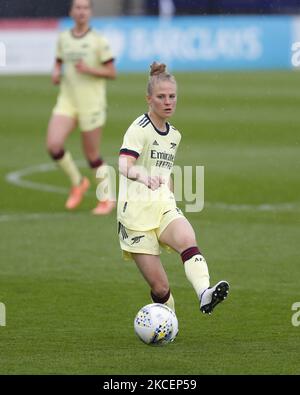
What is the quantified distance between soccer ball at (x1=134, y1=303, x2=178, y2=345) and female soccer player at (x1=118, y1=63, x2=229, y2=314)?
12.0 inches

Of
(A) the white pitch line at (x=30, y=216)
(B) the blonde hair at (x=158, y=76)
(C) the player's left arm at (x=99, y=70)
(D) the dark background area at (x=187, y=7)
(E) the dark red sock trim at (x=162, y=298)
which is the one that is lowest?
(E) the dark red sock trim at (x=162, y=298)

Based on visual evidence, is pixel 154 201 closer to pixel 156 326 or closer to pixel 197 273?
pixel 197 273

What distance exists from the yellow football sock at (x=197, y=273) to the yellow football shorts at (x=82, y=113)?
6395 millimetres

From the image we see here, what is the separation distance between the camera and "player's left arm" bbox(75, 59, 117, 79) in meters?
13.2

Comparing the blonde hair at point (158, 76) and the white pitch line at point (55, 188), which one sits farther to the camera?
the white pitch line at point (55, 188)

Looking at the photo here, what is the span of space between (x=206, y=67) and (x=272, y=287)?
23.0 meters

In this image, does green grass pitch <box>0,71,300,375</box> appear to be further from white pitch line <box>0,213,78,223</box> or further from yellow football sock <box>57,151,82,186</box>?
yellow football sock <box>57,151,82,186</box>

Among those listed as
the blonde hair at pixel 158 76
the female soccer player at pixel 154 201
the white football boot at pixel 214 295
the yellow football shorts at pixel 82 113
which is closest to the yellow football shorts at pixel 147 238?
the female soccer player at pixel 154 201

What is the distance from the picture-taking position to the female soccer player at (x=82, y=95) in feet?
43.7

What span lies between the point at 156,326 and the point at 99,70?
6.71 metres

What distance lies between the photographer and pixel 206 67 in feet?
104

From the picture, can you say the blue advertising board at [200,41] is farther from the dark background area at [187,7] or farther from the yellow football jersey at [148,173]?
the yellow football jersey at [148,173]
